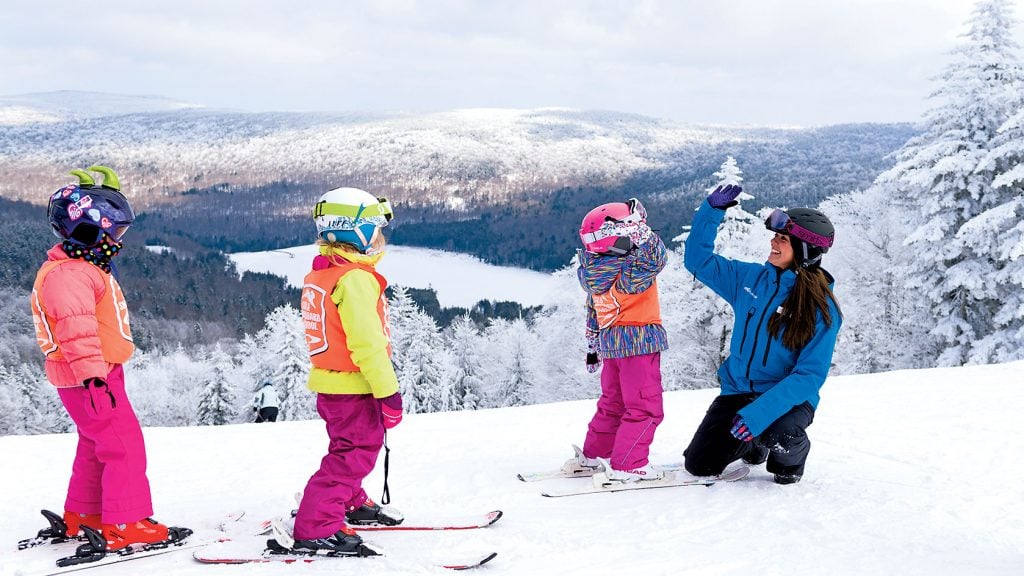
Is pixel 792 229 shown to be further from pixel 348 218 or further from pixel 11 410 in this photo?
pixel 11 410

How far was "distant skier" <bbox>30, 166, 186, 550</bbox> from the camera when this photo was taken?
11.8 feet

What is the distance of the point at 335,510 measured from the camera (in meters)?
3.70

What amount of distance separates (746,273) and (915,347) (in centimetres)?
1798

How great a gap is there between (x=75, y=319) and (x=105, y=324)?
1.08 feet

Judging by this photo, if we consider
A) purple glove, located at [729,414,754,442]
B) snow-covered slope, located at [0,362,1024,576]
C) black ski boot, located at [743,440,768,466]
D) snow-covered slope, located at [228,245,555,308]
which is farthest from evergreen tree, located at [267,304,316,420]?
snow-covered slope, located at [228,245,555,308]

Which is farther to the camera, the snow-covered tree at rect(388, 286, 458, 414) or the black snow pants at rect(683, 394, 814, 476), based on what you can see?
the snow-covered tree at rect(388, 286, 458, 414)

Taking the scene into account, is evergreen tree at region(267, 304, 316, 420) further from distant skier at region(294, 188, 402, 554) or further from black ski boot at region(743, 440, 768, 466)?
distant skier at region(294, 188, 402, 554)

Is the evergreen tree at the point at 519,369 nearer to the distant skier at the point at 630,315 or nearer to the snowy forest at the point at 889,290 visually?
the snowy forest at the point at 889,290

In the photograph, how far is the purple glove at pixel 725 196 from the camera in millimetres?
4477

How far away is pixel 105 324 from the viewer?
12.7 feet

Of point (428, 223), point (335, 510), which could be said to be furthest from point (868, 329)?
point (428, 223)

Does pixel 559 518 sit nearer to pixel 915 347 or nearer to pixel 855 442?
pixel 855 442

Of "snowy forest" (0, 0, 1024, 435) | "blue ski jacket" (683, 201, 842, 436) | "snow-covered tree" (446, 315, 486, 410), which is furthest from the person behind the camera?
"snow-covered tree" (446, 315, 486, 410)

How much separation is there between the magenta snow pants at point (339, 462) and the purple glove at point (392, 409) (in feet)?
0.65
